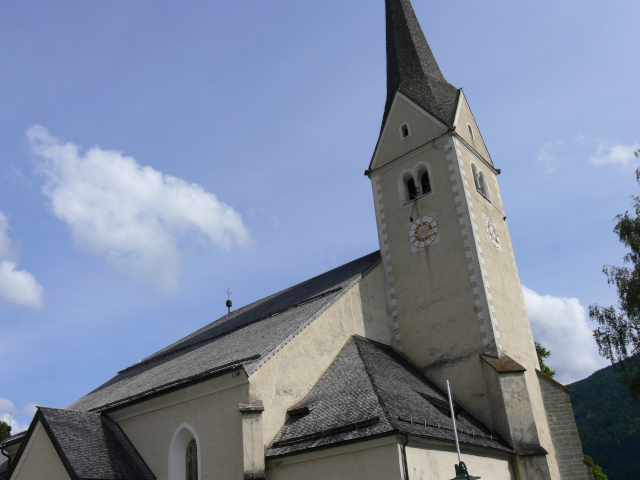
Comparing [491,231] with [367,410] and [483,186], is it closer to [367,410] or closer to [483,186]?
[483,186]

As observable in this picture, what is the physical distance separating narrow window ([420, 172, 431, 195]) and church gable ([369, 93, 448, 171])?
1117 mm

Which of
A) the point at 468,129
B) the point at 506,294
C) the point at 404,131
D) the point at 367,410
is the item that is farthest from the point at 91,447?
the point at 468,129

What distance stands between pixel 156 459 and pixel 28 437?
3.36 metres

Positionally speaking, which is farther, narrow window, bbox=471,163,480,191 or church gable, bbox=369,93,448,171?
church gable, bbox=369,93,448,171

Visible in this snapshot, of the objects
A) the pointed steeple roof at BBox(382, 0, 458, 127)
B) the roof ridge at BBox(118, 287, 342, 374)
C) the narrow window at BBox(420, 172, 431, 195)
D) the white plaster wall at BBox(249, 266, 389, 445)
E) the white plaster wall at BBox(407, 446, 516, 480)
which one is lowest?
the white plaster wall at BBox(407, 446, 516, 480)

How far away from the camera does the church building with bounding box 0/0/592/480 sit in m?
12.4

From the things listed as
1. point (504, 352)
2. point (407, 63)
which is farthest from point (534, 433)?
point (407, 63)

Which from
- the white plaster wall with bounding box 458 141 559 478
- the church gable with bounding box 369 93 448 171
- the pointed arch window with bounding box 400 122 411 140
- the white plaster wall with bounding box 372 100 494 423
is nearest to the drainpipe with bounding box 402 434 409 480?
the white plaster wall with bounding box 372 100 494 423

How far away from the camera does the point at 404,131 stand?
21.0 meters

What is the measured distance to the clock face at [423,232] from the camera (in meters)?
18.5

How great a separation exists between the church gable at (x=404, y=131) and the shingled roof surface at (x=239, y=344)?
3768 mm

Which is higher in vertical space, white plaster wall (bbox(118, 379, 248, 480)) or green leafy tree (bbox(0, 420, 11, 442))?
green leafy tree (bbox(0, 420, 11, 442))

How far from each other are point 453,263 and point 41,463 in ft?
40.3

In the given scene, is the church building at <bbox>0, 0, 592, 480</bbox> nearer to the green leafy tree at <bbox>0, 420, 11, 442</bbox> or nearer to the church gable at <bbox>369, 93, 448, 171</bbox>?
the church gable at <bbox>369, 93, 448, 171</bbox>
